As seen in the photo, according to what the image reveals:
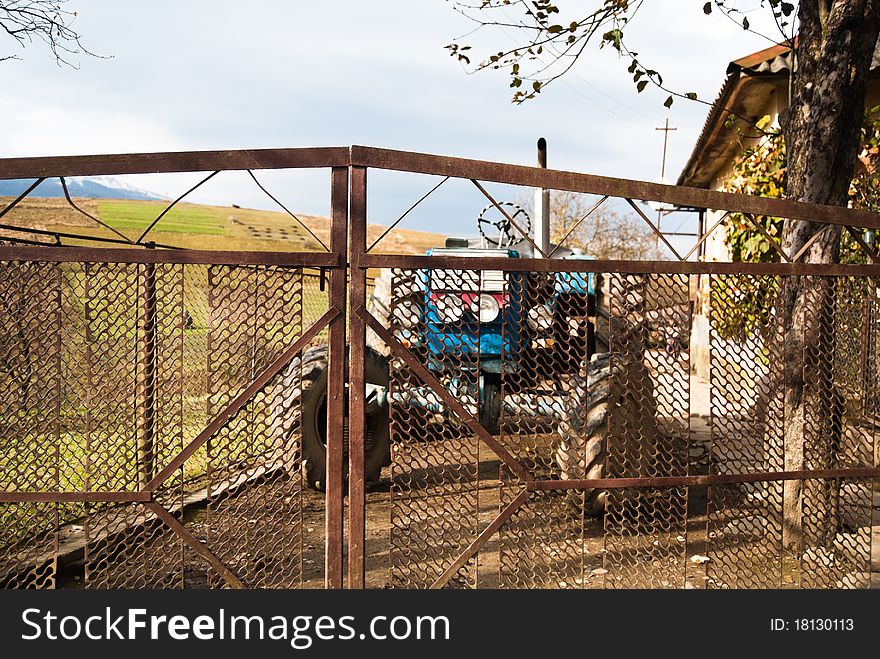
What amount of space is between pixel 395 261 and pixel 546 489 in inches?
53.0

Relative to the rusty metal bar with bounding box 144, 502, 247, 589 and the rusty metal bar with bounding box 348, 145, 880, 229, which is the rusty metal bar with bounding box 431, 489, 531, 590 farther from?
the rusty metal bar with bounding box 348, 145, 880, 229

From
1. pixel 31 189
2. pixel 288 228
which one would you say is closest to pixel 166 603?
pixel 31 189

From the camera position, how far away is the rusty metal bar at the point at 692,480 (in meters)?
3.77

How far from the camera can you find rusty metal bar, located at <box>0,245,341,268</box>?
11.8 ft

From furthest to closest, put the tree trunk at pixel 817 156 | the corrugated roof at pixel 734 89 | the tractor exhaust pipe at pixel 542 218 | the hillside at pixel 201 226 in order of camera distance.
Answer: the hillside at pixel 201 226 → the corrugated roof at pixel 734 89 → the tractor exhaust pipe at pixel 542 218 → the tree trunk at pixel 817 156

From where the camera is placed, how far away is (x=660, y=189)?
389 centimetres

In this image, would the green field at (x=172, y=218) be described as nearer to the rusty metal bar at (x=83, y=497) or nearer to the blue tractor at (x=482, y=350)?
the blue tractor at (x=482, y=350)

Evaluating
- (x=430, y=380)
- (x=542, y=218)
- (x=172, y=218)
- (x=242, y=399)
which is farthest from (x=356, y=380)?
(x=172, y=218)

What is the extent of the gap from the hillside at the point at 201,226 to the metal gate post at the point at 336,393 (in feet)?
56.9

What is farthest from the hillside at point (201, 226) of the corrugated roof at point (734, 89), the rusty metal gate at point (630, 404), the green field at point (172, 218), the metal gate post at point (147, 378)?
the rusty metal gate at point (630, 404)

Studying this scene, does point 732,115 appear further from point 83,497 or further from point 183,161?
point 83,497

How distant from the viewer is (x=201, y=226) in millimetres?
25797

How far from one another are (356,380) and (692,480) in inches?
71.3

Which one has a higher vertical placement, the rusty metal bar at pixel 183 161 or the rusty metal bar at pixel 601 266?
the rusty metal bar at pixel 183 161
